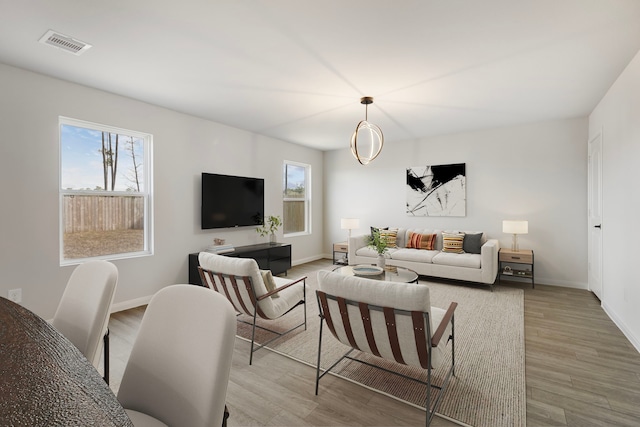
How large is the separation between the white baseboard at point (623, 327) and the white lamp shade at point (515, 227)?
1331 mm

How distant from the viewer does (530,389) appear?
2.11 metres

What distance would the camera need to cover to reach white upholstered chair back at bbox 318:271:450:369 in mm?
1717

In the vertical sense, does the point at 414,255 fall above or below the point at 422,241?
below

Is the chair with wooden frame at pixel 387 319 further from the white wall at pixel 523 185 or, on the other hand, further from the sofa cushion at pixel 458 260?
the white wall at pixel 523 185

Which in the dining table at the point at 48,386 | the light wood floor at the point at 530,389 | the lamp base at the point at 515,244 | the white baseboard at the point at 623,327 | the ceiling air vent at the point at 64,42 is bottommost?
the light wood floor at the point at 530,389

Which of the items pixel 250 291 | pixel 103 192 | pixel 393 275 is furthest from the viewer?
pixel 103 192

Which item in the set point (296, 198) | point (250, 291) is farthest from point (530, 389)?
point (296, 198)

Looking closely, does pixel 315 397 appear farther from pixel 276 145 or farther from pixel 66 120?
pixel 276 145

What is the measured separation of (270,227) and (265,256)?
0.87 meters

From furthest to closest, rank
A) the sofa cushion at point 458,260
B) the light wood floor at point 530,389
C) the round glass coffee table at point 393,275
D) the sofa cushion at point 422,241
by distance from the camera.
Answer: the sofa cushion at point 422,241
the sofa cushion at point 458,260
the round glass coffee table at point 393,275
the light wood floor at point 530,389

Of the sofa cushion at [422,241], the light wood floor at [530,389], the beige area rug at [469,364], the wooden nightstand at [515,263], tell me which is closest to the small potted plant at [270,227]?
the beige area rug at [469,364]

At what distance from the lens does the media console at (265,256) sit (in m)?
4.37

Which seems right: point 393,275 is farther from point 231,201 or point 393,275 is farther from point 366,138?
point 366,138

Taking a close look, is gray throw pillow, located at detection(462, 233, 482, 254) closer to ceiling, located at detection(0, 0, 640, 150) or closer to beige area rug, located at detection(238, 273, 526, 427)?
beige area rug, located at detection(238, 273, 526, 427)
